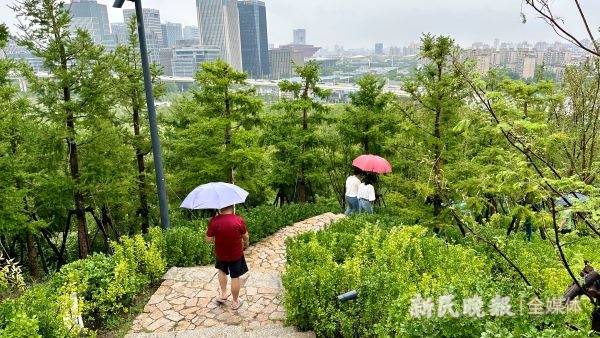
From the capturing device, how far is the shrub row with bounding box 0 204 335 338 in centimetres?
425

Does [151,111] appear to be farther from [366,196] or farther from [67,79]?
[366,196]

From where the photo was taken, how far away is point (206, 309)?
5922 millimetres

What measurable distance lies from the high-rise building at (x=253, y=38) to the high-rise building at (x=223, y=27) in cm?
→ 196

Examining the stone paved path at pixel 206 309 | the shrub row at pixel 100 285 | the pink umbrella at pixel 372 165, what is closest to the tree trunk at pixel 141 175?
the shrub row at pixel 100 285

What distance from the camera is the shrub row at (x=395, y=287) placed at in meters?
3.18

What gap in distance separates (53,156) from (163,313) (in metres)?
6.82

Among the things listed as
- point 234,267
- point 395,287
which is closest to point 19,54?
point 234,267

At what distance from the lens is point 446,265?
5352 mm

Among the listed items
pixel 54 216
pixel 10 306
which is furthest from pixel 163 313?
pixel 54 216

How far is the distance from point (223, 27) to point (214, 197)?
165767 millimetres

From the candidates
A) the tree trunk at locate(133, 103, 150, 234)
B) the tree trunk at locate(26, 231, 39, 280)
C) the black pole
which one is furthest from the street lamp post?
the tree trunk at locate(26, 231, 39, 280)

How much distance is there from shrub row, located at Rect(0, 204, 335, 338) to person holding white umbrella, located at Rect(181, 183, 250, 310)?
1339 millimetres

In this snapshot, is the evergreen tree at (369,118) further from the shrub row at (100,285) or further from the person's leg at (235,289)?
the person's leg at (235,289)

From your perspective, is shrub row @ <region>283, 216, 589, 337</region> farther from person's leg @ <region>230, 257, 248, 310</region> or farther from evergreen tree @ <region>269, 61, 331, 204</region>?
evergreen tree @ <region>269, 61, 331, 204</region>
